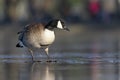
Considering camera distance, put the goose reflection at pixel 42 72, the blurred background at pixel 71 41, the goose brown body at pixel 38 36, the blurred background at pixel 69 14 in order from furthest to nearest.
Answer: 1. the blurred background at pixel 69 14
2. the goose brown body at pixel 38 36
3. the blurred background at pixel 71 41
4. the goose reflection at pixel 42 72

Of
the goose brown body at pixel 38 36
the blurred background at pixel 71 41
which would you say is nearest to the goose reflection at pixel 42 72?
the blurred background at pixel 71 41

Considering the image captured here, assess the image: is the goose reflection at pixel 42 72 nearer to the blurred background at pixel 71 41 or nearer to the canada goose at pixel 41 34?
the blurred background at pixel 71 41

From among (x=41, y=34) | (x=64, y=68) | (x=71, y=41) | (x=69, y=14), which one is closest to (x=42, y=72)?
(x=64, y=68)

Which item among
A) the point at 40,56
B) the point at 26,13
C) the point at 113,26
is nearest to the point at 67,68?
the point at 40,56

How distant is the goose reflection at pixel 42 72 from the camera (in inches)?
445

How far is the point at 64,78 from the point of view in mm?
11164

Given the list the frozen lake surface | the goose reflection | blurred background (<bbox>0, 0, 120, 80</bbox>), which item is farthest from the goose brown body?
the goose reflection

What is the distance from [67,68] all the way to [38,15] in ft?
103

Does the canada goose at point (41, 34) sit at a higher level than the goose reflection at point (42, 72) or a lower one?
higher

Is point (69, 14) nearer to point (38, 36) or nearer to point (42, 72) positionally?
point (38, 36)

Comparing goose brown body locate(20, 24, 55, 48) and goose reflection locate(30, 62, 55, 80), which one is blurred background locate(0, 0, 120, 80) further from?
goose brown body locate(20, 24, 55, 48)

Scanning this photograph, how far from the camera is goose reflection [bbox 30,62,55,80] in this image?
37.1ft

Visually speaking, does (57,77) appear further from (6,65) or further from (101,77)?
(6,65)

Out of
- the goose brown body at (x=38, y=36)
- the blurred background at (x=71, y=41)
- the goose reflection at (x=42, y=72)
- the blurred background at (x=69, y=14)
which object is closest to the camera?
the goose reflection at (x=42, y=72)
